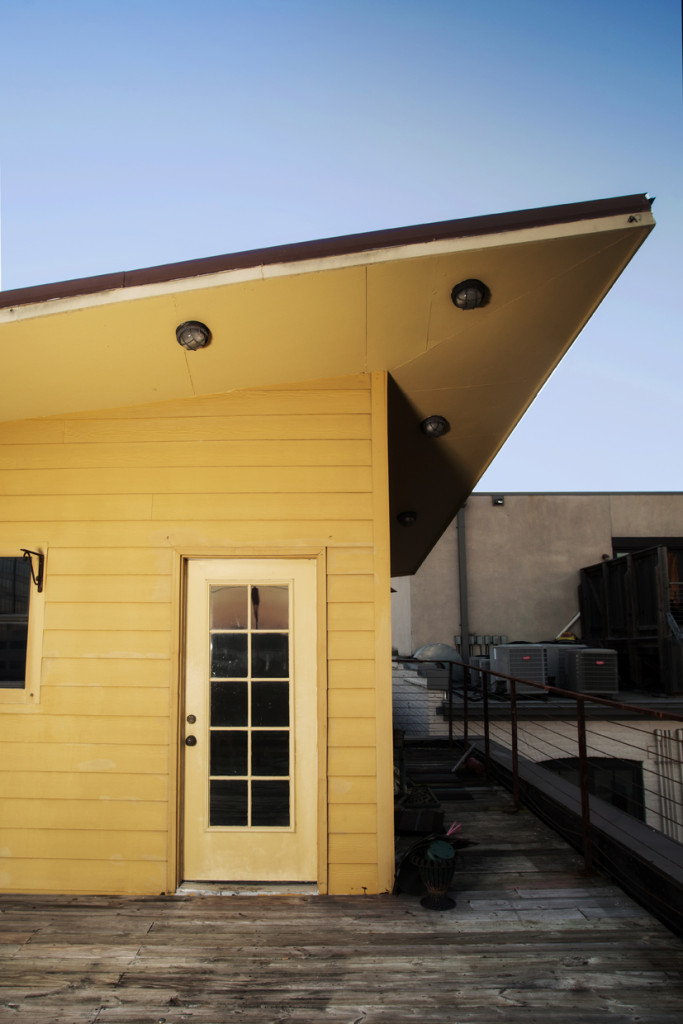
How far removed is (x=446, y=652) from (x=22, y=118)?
35.2 ft

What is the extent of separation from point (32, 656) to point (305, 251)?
2.63 meters

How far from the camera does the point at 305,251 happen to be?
2898 millimetres

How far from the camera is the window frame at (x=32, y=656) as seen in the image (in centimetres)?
351

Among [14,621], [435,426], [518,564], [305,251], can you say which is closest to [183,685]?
[14,621]

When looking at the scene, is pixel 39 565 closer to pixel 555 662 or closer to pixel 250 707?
pixel 250 707

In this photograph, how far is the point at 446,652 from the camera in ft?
40.4

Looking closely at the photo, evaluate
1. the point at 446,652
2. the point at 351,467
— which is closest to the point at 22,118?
the point at 351,467

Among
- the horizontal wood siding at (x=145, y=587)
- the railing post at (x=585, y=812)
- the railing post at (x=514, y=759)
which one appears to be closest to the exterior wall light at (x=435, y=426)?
the horizontal wood siding at (x=145, y=587)

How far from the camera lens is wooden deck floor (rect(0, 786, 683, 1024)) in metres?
2.26

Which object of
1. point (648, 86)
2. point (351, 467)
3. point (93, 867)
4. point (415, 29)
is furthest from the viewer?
point (415, 29)

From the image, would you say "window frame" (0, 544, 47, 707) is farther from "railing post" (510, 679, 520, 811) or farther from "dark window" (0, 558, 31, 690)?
"railing post" (510, 679, 520, 811)

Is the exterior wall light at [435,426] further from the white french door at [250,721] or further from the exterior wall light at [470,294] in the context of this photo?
the white french door at [250,721]

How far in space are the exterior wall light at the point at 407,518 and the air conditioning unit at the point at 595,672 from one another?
15.9ft

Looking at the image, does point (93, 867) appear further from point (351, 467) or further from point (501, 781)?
point (501, 781)
